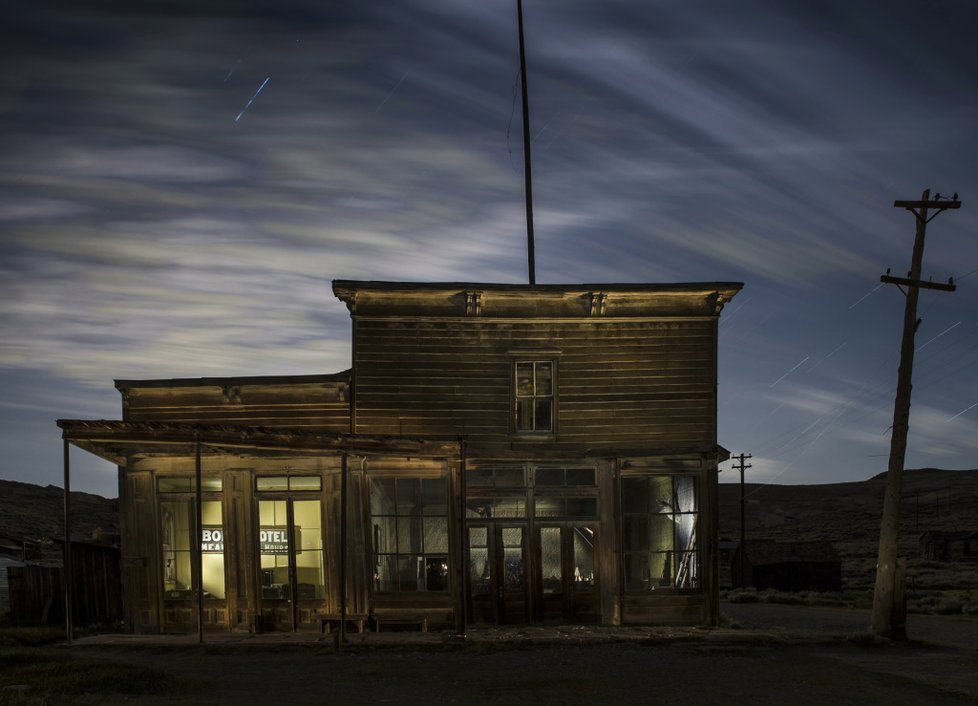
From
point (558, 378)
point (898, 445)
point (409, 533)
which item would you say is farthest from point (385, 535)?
point (898, 445)

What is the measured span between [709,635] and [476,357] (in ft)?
21.3

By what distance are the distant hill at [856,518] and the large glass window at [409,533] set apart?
107ft

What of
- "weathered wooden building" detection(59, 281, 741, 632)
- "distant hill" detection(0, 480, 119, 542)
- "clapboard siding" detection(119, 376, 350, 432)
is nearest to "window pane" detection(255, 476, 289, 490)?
"weathered wooden building" detection(59, 281, 741, 632)

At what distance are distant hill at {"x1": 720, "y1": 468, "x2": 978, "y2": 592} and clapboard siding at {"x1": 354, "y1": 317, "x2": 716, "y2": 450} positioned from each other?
99.7 feet

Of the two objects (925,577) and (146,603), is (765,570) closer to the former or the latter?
(925,577)

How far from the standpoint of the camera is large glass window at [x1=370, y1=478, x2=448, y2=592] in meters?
19.1

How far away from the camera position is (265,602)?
19.0 m

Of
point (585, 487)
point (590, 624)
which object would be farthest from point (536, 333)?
point (590, 624)

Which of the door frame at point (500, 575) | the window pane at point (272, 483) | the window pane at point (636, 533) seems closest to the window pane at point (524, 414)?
the door frame at point (500, 575)

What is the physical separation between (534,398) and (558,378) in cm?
59

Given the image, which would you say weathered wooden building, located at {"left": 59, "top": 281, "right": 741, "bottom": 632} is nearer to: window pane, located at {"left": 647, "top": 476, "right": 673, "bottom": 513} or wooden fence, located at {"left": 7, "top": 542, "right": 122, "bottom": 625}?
window pane, located at {"left": 647, "top": 476, "right": 673, "bottom": 513}

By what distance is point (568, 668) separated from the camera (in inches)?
570

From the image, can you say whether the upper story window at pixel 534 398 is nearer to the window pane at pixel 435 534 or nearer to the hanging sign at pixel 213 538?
the window pane at pixel 435 534

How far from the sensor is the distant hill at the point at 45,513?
203 ft
